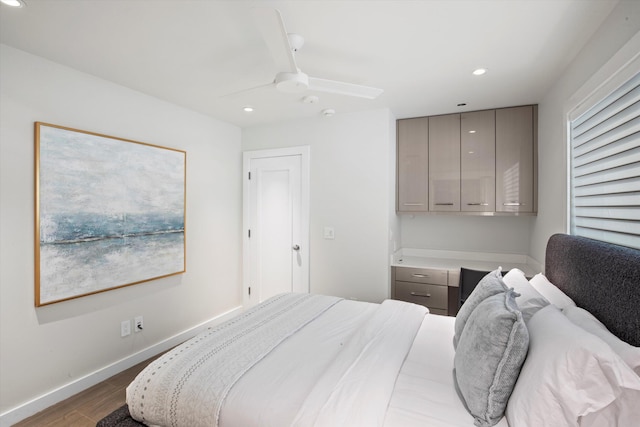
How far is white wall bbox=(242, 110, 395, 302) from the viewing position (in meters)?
3.24

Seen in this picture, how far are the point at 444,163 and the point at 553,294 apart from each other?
1979 mm

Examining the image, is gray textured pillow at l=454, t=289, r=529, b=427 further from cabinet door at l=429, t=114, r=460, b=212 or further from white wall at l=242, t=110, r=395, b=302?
cabinet door at l=429, t=114, r=460, b=212

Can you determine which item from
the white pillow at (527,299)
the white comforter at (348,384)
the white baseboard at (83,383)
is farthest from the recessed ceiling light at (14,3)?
the white pillow at (527,299)

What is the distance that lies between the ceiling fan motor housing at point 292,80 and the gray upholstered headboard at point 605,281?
1767mm

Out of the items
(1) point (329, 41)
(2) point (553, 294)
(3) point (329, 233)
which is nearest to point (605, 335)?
(2) point (553, 294)

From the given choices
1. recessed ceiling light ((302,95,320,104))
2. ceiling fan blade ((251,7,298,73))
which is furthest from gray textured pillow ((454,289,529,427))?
recessed ceiling light ((302,95,320,104))

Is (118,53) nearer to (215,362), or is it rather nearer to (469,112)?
(215,362)

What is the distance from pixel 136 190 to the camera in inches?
107

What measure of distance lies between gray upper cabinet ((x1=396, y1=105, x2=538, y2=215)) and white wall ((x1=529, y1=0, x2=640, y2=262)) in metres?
0.16

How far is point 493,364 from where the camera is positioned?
112cm

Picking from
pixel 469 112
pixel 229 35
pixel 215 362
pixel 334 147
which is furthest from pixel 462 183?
pixel 215 362

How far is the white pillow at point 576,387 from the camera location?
88 cm

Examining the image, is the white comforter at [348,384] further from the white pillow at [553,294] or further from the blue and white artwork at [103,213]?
the blue and white artwork at [103,213]

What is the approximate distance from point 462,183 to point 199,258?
308cm
